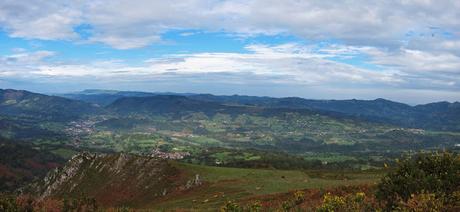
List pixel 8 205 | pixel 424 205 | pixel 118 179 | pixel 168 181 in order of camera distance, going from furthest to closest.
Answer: pixel 118 179
pixel 168 181
pixel 8 205
pixel 424 205

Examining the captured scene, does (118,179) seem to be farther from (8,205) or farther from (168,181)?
(8,205)

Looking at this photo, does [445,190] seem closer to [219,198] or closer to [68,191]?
[219,198]

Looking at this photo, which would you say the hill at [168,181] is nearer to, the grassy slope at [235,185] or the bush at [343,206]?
the grassy slope at [235,185]

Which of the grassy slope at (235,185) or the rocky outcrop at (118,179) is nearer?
the grassy slope at (235,185)

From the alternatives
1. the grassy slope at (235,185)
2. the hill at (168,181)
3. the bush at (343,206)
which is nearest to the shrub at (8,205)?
the bush at (343,206)

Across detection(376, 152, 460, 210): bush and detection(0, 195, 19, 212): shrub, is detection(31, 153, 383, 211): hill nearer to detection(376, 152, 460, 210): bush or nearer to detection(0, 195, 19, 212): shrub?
detection(376, 152, 460, 210): bush

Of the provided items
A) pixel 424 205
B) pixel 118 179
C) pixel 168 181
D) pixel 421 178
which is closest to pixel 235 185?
pixel 168 181

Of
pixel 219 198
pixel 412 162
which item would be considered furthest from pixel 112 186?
pixel 412 162

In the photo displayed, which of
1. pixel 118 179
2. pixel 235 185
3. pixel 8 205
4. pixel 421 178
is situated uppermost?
pixel 421 178
